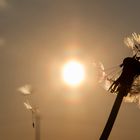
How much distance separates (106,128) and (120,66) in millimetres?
13240

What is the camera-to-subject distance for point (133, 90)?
7525 inches

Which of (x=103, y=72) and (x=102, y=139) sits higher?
(x=103, y=72)

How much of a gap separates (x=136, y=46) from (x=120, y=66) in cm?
573

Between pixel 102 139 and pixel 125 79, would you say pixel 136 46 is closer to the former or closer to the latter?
pixel 125 79

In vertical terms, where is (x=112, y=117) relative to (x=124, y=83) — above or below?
below

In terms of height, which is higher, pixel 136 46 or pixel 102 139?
pixel 136 46

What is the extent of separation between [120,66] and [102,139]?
15.7 m

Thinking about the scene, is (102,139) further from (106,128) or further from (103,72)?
(103,72)

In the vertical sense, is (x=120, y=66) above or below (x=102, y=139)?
above

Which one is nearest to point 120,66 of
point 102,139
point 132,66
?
point 132,66

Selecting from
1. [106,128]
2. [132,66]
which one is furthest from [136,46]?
[106,128]

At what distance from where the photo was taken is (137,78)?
19138cm

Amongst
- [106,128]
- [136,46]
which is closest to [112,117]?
[106,128]

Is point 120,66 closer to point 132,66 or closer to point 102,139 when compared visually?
point 132,66
